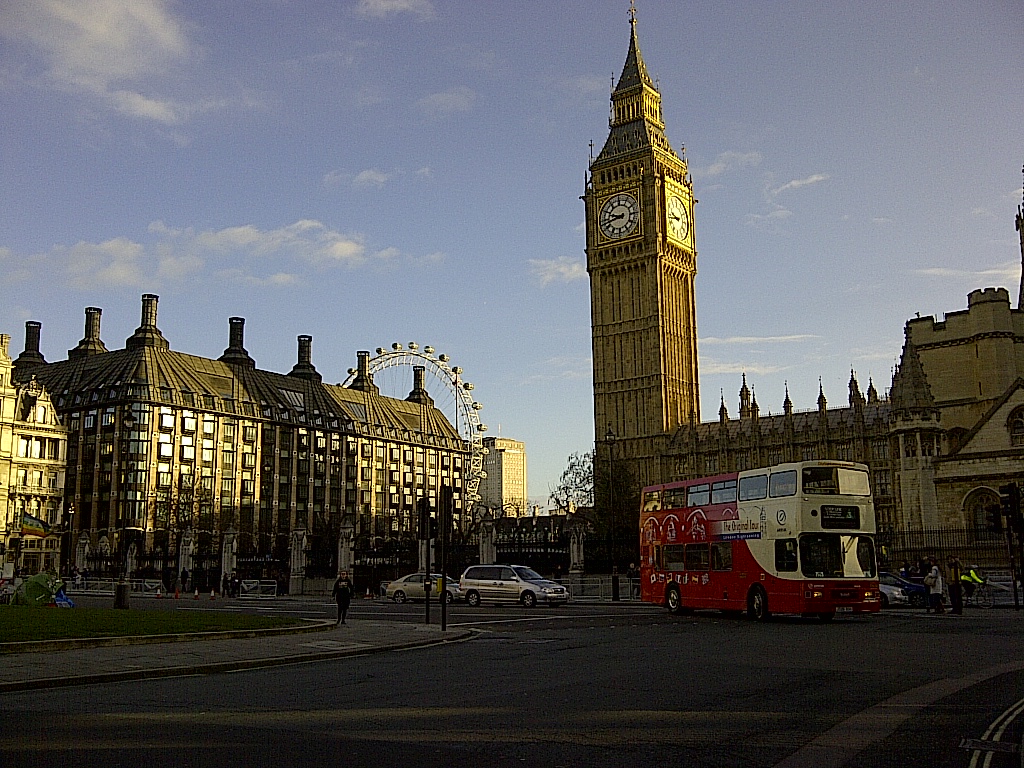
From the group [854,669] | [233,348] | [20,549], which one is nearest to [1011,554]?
[854,669]

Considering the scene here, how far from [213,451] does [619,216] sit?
5324 cm

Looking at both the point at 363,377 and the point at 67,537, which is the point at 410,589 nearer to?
the point at 67,537

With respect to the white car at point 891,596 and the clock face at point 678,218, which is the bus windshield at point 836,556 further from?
the clock face at point 678,218

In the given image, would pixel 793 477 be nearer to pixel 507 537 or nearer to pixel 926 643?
pixel 926 643

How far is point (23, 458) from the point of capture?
273 ft

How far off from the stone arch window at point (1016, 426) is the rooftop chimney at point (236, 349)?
88076 millimetres

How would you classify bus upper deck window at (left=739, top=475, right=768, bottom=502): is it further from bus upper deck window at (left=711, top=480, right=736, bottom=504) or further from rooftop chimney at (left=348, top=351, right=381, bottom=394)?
rooftop chimney at (left=348, top=351, right=381, bottom=394)

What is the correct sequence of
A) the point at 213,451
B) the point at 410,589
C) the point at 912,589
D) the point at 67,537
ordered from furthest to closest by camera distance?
the point at 213,451, the point at 67,537, the point at 410,589, the point at 912,589

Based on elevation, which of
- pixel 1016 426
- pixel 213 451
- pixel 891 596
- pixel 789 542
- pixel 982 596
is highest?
pixel 213 451

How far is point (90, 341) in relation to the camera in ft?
360

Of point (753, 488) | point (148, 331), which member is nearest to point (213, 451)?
point (148, 331)

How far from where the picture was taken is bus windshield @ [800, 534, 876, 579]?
1038 inches

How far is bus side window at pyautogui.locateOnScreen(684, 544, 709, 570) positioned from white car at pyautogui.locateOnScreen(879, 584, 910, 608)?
8763 millimetres

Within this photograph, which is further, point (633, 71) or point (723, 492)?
point (633, 71)
